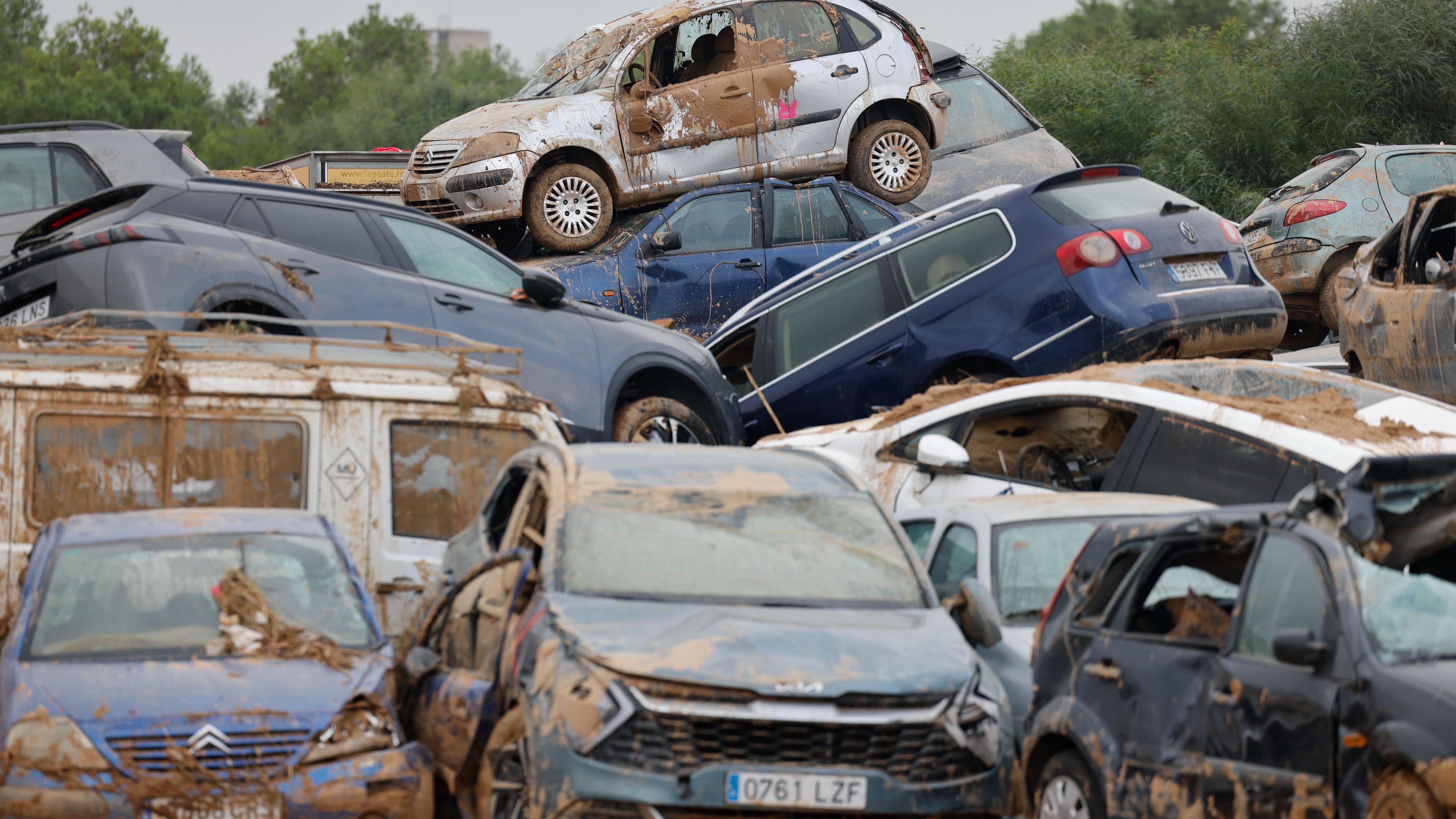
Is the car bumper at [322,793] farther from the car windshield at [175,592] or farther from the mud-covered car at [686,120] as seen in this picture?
the mud-covered car at [686,120]

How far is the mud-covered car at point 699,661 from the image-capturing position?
16.5ft

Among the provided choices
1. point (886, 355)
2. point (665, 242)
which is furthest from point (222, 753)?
point (665, 242)

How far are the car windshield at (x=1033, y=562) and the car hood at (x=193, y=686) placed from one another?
254cm

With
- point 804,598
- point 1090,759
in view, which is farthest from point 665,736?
point 1090,759

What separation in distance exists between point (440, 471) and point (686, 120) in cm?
692

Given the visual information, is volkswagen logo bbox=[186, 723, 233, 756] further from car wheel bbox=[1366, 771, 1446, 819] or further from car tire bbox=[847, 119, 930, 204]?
car tire bbox=[847, 119, 930, 204]

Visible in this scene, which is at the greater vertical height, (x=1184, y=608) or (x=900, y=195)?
(x=900, y=195)

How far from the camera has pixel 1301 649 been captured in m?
4.56

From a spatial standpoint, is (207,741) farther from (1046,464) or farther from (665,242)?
(665,242)

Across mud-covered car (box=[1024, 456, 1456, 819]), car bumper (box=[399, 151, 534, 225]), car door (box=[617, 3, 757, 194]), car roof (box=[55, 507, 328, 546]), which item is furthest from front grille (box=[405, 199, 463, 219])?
mud-covered car (box=[1024, 456, 1456, 819])

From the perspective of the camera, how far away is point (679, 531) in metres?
6.10

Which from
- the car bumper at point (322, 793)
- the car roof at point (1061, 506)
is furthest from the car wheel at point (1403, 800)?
the car bumper at point (322, 793)

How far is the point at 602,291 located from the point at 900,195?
3.64 meters

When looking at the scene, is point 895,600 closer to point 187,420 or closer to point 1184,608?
point 1184,608
